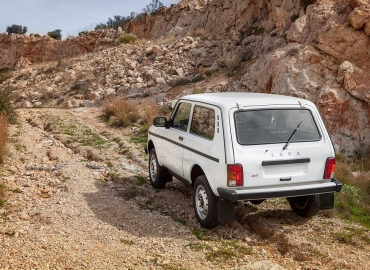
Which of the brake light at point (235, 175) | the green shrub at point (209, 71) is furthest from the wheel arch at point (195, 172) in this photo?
the green shrub at point (209, 71)

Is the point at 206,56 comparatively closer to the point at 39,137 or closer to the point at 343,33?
the point at 343,33

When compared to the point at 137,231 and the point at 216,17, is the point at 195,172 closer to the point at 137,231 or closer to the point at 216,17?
the point at 137,231

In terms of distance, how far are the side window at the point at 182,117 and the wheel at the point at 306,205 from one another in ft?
6.43

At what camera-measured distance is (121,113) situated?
647 inches

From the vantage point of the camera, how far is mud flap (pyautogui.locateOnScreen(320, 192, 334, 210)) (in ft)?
20.3

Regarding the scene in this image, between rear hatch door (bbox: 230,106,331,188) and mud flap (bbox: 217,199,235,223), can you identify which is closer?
rear hatch door (bbox: 230,106,331,188)

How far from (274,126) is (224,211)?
4.11 feet

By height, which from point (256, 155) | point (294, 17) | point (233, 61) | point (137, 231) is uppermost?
point (294, 17)

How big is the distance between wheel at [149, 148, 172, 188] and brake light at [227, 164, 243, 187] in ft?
8.59

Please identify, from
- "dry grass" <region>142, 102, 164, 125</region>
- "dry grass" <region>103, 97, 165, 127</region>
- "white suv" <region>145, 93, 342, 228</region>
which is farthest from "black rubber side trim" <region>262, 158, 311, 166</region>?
"dry grass" <region>142, 102, 164, 125</region>

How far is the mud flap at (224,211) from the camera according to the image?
221 inches

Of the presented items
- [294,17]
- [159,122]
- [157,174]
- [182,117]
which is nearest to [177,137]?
[182,117]

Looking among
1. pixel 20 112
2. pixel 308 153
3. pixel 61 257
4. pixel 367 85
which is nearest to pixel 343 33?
pixel 367 85

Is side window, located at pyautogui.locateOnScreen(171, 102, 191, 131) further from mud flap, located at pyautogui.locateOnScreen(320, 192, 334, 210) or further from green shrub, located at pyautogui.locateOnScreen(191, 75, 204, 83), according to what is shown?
green shrub, located at pyautogui.locateOnScreen(191, 75, 204, 83)
